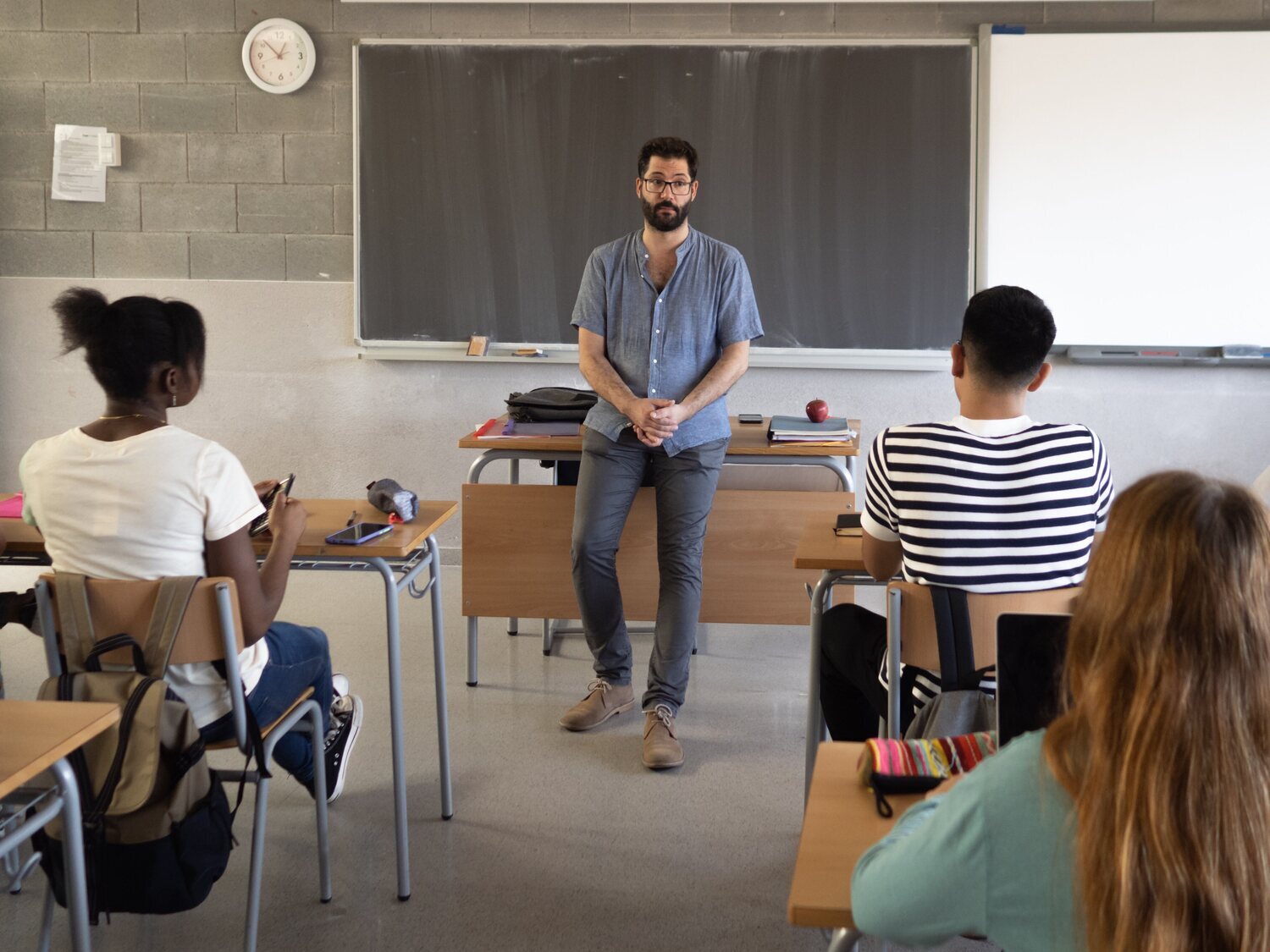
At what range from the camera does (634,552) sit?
3801 mm

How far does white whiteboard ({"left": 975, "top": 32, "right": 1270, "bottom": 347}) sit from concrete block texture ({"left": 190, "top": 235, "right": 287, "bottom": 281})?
289cm

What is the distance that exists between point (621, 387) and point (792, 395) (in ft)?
6.04

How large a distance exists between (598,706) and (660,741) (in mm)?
315

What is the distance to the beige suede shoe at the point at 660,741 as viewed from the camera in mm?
3062

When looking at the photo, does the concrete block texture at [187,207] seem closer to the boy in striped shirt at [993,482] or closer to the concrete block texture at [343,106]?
the concrete block texture at [343,106]

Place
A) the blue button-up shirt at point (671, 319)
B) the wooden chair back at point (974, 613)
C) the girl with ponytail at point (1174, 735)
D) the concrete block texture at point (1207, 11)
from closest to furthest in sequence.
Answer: the girl with ponytail at point (1174, 735)
the wooden chair back at point (974, 613)
the blue button-up shirt at point (671, 319)
the concrete block texture at point (1207, 11)

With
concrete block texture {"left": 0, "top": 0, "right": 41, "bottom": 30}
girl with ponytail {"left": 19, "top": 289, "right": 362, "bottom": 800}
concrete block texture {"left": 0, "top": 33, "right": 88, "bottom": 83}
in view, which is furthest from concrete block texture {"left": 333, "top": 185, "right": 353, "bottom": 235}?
girl with ponytail {"left": 19, "top": 289, "right": 362, "bottom": 800}

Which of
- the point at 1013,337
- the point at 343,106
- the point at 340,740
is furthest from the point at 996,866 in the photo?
the point at 343,106

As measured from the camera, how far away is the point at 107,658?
6.26 ft

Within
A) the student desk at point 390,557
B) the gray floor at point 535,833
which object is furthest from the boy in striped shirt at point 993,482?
the student desk at point 390,557

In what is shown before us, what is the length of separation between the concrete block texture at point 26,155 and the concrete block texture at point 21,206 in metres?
0.04

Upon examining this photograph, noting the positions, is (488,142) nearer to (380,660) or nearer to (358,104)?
(358,104)

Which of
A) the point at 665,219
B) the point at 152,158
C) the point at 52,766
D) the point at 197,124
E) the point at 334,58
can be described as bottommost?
the point at 52,766

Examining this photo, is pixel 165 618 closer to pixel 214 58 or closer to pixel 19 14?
pixel 214 58
